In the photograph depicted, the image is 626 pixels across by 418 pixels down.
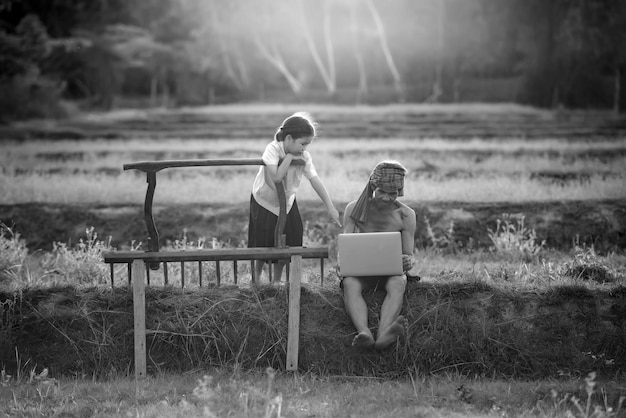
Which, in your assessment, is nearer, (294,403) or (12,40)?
(294,403)

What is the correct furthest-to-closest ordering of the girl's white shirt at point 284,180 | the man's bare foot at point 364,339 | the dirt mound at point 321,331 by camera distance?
the girl's white shirt at point 284,180 → the dirt mound at point 321,331 → the man's bare foot at point 364,339

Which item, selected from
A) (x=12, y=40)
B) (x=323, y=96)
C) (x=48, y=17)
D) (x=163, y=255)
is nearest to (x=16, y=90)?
(x=12, y=40)

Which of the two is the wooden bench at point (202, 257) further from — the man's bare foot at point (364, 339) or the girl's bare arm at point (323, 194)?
the man's bare foot at point (364, 339)

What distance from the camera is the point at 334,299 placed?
4.93 metres

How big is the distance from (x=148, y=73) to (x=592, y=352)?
3332 cm

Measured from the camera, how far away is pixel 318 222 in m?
7.89

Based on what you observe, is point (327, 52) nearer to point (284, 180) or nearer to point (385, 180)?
point (284, 180)

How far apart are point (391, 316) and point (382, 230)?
24.0 inches

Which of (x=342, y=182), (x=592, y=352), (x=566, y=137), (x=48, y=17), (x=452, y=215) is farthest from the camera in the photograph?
(x=48, y=17)

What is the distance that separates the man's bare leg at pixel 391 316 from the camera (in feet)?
14.5

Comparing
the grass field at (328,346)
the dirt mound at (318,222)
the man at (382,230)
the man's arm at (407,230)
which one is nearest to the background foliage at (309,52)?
the dirt mound at (318,222)

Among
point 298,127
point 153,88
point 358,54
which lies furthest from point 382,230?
point 153,88

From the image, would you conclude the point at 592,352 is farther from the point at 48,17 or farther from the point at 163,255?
the point at 48,17

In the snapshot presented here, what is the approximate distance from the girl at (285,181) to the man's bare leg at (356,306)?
440mm
